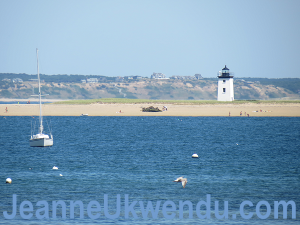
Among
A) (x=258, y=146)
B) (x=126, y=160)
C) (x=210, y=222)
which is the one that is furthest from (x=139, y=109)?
(x=210, y=222)

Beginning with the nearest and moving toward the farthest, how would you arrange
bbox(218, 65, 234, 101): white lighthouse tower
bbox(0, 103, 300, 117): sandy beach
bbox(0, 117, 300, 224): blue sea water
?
bbox(0, 117, 300, 224): blue sea water, bbox(0, 103, 300, 117): sandy beach, bbox(218, 65, 234, 101): white lighthouse tower

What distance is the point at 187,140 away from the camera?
2060 inches

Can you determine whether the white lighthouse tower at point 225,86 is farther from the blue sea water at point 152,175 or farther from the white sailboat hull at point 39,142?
the white sailboat hull at point 39,142

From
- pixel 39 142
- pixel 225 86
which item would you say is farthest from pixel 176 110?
pixel 39 142

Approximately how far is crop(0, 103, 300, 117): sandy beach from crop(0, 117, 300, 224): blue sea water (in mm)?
41344

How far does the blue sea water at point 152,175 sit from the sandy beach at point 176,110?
41.3m

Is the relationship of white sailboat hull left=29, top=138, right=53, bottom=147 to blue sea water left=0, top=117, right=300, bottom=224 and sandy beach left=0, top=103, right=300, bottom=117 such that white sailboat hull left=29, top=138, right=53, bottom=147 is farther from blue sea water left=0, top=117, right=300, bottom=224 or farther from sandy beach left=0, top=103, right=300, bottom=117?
sandy beach left=0, top=103, right=300, bottom=117

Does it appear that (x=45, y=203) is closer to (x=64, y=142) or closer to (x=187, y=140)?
(x=64, y=142)

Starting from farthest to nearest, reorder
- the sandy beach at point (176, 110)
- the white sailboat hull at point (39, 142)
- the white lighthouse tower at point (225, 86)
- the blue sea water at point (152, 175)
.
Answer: the white lighthouse tower at point (225, 86), the sandy beach at point (176, 110), the white sailboat hull at point (39, 142), the blue sea water at point (152, 175)

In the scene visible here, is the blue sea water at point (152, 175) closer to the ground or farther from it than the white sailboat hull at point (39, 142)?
closer to the ground

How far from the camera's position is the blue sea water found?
2057 cm

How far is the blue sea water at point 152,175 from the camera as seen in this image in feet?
67.5

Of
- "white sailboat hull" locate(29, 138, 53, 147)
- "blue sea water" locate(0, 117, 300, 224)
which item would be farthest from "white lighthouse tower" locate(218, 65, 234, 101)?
"white sailboat hull" locate(29, 138, 53, 147)

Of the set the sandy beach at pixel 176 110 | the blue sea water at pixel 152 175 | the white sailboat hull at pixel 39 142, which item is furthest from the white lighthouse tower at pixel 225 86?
the white sailboat hull at pixel 39 142
